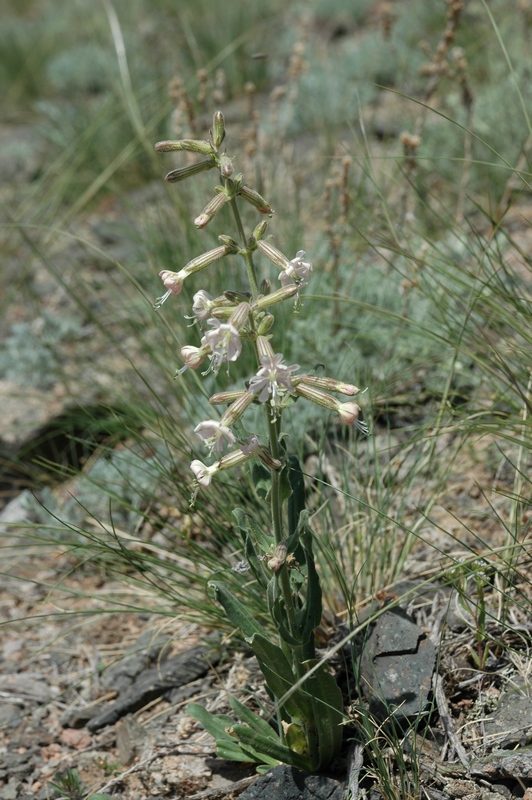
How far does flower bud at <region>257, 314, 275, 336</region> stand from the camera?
1.44m

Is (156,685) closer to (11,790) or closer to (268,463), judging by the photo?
(11,790)

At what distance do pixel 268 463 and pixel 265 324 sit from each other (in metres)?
0.26

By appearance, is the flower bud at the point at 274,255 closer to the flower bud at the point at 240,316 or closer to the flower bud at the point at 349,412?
the flower bud at the point at 240,316

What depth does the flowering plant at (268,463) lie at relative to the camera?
4.65 feet

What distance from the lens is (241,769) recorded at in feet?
6.32

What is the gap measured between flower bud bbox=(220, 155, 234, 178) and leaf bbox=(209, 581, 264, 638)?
2.72 feet

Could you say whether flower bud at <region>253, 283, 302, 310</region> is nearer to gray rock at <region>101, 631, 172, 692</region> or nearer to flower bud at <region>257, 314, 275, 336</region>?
flower bud at <region>257, 314, 275, 336</region>

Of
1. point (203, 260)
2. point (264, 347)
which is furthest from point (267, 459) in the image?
point (203, 260)

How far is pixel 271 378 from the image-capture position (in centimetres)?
137

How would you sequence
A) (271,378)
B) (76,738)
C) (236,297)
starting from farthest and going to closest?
(76,738) < (236,297) < (271,378)

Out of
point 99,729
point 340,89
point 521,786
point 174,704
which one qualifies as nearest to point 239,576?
point 174,704

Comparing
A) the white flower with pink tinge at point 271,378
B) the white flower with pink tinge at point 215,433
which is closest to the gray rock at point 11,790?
the white flower with pink tinge at point 215,433

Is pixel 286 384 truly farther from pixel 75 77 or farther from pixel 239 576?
pixel 75 77

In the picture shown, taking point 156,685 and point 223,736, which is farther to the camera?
point 156,685
